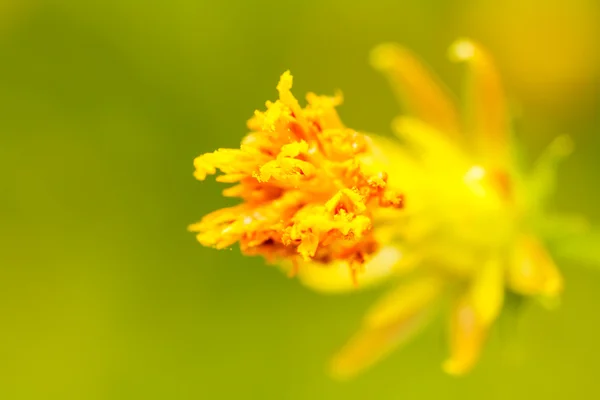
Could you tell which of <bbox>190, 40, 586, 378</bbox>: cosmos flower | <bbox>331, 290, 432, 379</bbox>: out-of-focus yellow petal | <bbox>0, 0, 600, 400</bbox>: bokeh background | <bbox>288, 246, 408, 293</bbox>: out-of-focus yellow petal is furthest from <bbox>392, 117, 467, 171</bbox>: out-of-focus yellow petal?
<bbox>0, 0, 600, 400</bbox>: bokeh background

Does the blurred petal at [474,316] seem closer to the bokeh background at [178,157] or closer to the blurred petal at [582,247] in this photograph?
the blurred petal at [582,247]

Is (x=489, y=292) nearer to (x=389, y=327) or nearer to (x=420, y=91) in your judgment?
(x=389, y=327)

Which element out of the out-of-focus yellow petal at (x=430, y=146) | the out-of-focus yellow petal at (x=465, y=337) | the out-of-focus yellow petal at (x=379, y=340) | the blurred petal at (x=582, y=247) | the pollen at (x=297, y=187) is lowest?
the out-of-focus yellow petal at (x=465, y=337)

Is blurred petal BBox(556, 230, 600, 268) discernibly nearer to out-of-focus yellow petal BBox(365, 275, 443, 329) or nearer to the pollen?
out-of-focus yellow petal BBox(365, 275, 443, 329)

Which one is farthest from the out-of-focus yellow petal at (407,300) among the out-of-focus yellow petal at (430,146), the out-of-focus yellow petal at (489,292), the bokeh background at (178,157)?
the bokeh background at (178,157)

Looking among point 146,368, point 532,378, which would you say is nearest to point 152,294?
point 146,368

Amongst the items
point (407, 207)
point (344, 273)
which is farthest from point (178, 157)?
point (407, 207)
